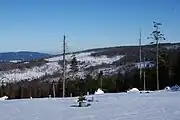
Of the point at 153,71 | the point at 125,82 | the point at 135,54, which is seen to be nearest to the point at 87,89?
the point at 125,82

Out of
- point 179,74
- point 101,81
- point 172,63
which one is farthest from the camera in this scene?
point 101,81

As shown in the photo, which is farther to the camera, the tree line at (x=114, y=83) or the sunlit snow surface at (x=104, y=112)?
the tree line at (x=114, y=83)

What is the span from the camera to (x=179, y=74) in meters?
64.8

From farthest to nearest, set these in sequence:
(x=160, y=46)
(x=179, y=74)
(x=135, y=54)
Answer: (x=135, y=54)
(x=179, y=74)
(x=160, y=46)

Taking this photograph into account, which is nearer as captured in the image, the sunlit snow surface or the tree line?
the sunlit snow surface

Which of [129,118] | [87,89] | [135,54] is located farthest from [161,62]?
[135,54]

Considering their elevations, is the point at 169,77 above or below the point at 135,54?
below

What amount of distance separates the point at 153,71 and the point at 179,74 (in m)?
4.77

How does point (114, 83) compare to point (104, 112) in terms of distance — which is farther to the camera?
point (114, 83)

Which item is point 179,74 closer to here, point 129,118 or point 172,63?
point 172,63

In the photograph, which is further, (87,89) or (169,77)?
(87,89)

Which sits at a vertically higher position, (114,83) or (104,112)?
(114,83)

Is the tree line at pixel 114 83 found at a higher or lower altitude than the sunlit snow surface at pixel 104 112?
higher

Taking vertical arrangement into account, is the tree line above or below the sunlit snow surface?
above
